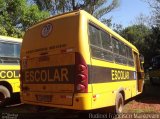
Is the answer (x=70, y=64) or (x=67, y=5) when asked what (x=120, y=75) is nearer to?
(x=70, y=64)

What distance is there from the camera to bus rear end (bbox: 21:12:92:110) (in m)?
7.18

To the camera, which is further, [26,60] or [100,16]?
[100,16]

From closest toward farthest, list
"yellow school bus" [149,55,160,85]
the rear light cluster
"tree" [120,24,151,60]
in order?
1. the rear light cluster
2. "yellow school bus" [149,55,160,85]
3. "tree" [120,24,151,60]

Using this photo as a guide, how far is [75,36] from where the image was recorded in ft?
24.3

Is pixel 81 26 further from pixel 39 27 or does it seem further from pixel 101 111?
pixel 101 111

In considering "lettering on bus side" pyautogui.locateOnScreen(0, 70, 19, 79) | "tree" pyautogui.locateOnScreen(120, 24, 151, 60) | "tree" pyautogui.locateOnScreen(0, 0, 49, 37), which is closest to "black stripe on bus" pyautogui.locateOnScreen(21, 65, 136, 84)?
"lettering on bus side" pyautogui.locateOnScreen(0, 70, 19, 79)

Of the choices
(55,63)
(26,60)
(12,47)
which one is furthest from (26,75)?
(12,47)

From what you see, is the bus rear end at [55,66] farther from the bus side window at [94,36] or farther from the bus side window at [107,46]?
the bus side window at [107,46]

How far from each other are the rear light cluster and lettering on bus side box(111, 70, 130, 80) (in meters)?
1.93

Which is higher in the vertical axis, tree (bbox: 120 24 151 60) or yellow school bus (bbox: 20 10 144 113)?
tree (bbox: 120 24 151 60)

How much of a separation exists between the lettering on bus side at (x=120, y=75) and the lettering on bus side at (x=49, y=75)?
1.94 metres

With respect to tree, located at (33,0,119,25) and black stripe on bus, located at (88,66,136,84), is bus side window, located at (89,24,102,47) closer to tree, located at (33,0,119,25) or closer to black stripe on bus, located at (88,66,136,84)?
black stripe on bus, located at (88,66,136,84)

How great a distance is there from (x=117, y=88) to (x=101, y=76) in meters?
1.51

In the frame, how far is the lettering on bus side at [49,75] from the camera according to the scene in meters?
7.40
